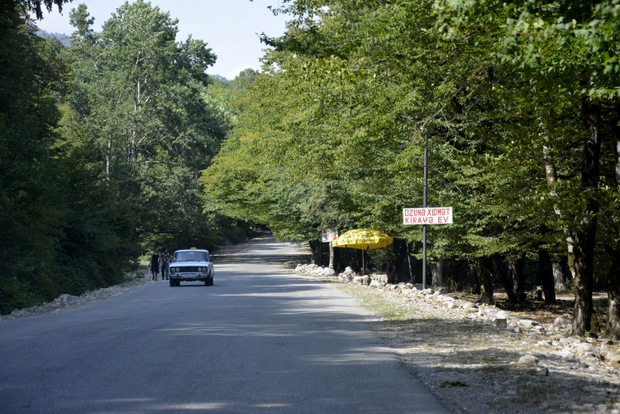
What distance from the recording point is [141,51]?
5875 centimetres

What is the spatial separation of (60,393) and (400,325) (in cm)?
916

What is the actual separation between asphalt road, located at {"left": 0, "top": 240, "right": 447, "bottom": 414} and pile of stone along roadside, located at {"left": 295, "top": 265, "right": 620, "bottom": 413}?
0.47 m

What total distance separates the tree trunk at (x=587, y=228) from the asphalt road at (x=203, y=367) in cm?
488

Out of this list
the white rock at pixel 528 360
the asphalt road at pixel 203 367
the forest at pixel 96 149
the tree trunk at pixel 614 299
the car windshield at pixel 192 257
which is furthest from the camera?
the car windshield at pixel 192 257

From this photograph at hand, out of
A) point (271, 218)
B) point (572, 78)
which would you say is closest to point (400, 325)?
point (572, 78)

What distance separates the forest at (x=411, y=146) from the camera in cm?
1181

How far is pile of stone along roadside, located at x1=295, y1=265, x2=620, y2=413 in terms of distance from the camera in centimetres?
719

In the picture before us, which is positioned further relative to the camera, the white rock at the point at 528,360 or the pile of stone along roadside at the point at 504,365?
the white rock at the point at 528,360

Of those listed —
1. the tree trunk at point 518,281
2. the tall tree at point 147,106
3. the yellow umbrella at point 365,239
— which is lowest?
the tree trunk at point 518,281

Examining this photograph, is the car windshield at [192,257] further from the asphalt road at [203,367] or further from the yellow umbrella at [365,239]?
the asphalt road at [203,367]

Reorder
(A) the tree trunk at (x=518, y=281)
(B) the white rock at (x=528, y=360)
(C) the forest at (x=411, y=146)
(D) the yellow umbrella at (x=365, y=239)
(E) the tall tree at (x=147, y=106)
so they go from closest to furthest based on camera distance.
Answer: (B) the white rock at (x=528, y=360), (C) the forest at (x=411, y=146), (A) the tree trunk at (x=518, y=281), (D) the yellow umbrella at (x=365, y=239), (E) the tall tree at (x=147, y=106)

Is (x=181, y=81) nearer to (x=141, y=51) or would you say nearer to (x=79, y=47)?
(x=141, y=51)

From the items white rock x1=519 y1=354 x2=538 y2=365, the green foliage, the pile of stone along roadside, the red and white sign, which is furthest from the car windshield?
white rock x1=519 y1=354 x2=538 y2=365

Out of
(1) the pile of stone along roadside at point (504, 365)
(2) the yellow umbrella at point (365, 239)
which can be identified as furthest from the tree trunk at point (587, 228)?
(2) the yellow umbrella at point (365, 239)
